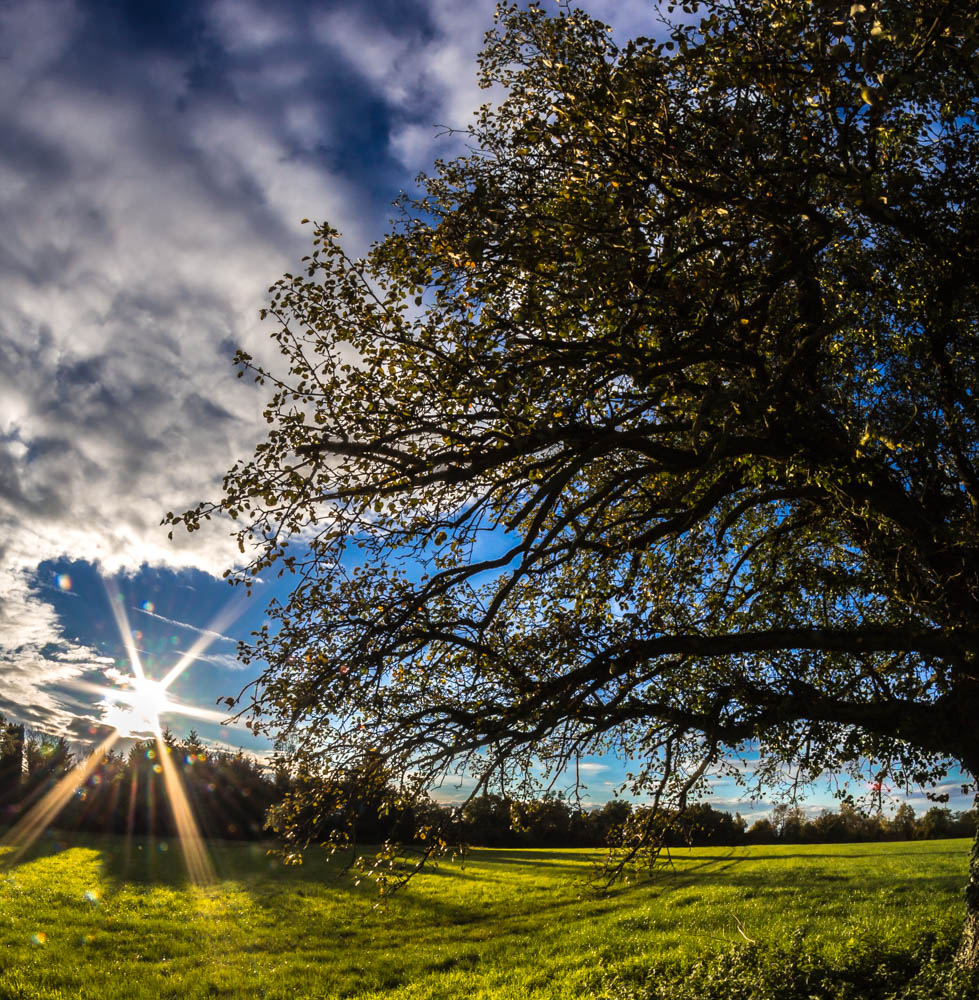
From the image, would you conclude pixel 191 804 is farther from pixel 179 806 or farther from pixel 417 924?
pixel 417 924

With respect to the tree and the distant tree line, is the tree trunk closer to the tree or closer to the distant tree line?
the tree

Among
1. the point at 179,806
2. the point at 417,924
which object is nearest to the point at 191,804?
the point at 179,806

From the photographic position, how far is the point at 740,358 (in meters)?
9.34

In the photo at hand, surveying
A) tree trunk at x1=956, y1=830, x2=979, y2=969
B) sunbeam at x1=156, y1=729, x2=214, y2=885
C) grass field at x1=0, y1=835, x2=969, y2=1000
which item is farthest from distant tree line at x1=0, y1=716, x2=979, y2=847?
tree trunk at x1=956, y1=830, x2=979, y2=969

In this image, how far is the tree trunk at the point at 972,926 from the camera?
36.6ft

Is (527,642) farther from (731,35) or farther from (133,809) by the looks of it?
(133,809)

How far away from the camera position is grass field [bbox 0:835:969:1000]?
1612 cm

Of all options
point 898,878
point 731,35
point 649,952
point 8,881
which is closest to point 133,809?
point 8,881

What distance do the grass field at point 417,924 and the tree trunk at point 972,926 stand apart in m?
3.11

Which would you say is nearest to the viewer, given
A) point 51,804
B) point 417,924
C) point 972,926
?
point 972,926

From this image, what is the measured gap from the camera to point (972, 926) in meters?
11.6

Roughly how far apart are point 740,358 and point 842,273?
318cm

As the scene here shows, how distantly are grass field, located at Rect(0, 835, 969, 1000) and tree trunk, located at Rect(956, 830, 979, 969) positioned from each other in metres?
3.11

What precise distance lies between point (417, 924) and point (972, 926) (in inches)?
799
